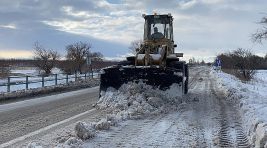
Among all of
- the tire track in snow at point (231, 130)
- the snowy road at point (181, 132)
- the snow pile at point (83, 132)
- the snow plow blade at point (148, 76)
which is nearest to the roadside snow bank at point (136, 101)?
the snow plow blade at point (148, 76)

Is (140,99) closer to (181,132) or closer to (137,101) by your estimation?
(137,101)

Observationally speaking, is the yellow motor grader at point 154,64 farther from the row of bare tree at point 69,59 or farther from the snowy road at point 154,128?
the row of bare tree at point 69,59

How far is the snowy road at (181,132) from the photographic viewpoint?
9188 mm

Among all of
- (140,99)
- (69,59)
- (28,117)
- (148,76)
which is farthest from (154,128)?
(69,59)

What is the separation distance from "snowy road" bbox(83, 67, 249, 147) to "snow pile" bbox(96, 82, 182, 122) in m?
0.69

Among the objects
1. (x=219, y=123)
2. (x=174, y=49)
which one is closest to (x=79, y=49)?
(x=174, y=49)

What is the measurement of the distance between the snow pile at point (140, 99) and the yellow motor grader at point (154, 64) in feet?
0.80

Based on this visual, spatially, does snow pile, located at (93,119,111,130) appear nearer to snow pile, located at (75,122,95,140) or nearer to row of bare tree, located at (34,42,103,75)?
snow pile, located at (75,122,95,140)

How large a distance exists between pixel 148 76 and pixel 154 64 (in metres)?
2.38

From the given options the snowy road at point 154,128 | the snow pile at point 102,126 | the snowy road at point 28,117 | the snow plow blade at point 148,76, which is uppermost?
the snow plow blade at point 148,76

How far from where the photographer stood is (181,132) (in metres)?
10.5

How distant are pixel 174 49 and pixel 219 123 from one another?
9.86m

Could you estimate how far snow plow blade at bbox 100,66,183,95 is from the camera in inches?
629

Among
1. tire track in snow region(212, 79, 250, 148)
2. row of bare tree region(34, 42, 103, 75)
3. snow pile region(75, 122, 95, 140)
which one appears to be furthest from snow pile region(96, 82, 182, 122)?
row of bare tree region(34, 42, 103, 75)
